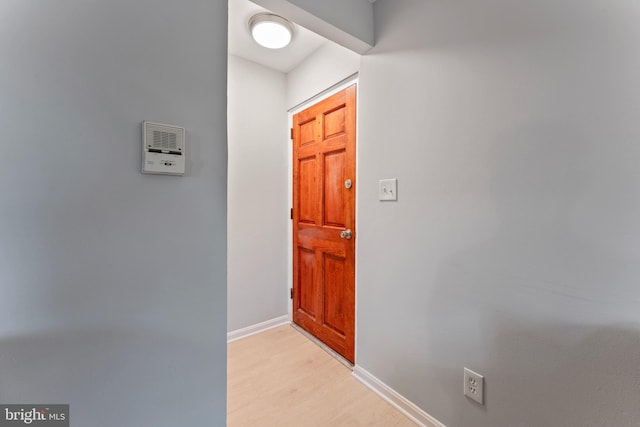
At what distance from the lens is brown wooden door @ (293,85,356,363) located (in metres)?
1.85

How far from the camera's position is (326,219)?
2.07 m

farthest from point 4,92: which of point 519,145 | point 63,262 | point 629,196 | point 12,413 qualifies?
point 629,196

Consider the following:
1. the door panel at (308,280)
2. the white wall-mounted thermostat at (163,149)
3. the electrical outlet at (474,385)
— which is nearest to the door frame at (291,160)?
the door panel at (308,280)

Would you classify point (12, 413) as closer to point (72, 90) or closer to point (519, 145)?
point (72, 90)

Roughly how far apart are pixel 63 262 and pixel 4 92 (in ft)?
1.56

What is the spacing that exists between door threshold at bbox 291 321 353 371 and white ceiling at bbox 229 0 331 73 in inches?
92.8

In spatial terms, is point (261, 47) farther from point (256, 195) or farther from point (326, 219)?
point (326, 219)

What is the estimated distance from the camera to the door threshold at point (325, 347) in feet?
6.10

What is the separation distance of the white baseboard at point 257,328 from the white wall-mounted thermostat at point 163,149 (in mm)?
1721

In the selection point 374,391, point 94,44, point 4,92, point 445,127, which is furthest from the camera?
point 374,391

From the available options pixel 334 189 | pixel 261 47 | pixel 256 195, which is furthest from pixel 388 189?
pixel 261 47

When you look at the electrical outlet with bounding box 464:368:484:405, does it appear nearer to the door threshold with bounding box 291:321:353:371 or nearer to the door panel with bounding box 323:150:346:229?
the door threshold with bounding box 291:321:353:371

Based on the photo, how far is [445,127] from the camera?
4.04ft

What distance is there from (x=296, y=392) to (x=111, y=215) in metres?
1.41
